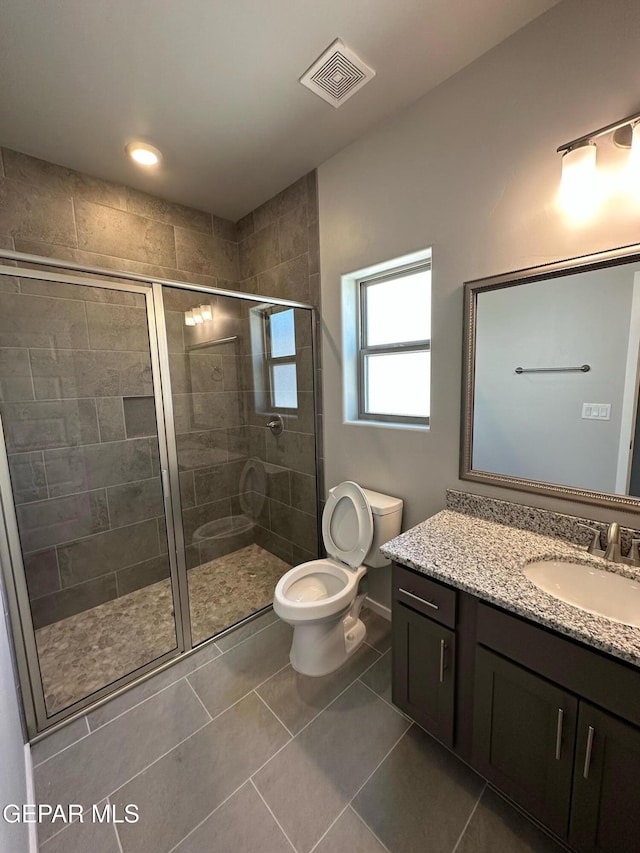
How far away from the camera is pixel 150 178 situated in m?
2.16

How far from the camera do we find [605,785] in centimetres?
90

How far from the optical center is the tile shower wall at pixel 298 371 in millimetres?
2293

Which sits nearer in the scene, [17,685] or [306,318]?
[17,685]

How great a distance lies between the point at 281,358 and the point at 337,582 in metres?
1.53

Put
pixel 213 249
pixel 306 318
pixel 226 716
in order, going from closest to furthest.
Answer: pixel 226 716 < pixel 306 318 < pixel 213 249

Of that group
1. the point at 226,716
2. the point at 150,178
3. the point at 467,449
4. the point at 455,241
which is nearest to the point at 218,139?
the point at 150,178

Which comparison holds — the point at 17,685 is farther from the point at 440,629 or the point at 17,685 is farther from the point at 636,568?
the point at 636,568

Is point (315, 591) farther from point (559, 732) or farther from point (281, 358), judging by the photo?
point (281, 358)

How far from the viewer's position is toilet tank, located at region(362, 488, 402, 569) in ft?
6.11

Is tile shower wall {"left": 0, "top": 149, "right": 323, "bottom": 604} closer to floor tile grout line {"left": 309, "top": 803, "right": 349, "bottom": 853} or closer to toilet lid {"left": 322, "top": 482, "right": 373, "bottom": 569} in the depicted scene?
toilet lid {"left": 322, "top": 482, "right": 373, "bottom": 569}

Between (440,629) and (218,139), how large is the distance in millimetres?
2516

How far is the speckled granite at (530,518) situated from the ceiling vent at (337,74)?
1.89m

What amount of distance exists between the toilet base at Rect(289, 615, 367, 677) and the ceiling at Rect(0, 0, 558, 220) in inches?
96.2

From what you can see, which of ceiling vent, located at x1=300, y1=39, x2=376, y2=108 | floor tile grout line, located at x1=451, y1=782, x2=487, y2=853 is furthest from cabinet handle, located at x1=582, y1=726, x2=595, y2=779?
ceiling vent, located at x1=300, y1=39, x2=376, y2=108
